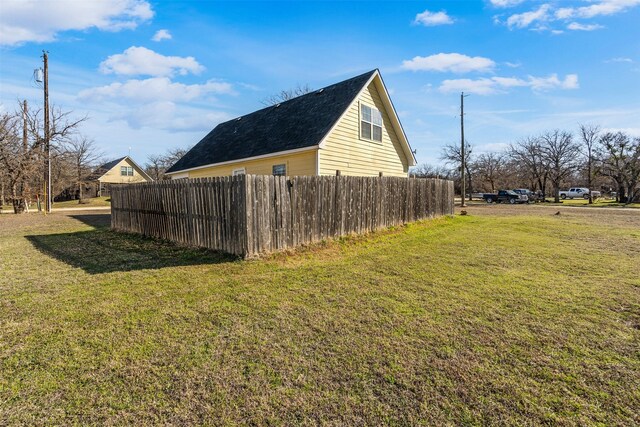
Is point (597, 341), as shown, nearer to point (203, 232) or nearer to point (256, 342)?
point (256, 342)

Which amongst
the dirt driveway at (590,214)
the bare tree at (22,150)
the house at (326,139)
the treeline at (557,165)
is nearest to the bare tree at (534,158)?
the treeline at (557,165)

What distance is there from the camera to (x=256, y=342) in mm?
3230

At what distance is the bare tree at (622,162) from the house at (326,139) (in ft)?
102

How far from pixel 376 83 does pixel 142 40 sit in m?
9.98

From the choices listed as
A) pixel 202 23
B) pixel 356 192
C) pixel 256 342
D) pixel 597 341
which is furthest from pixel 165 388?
pixel 202 23

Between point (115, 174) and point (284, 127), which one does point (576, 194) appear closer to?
point (284, 127)

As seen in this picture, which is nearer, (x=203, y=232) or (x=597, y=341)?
(x=597, y=341)

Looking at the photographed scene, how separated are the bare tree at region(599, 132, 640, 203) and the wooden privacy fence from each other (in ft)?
115

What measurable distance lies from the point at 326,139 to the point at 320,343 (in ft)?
30.0

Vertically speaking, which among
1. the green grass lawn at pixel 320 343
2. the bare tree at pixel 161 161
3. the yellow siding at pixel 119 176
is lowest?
the green grass lawn at pixel 320 343

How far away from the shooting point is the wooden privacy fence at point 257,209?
6805mm

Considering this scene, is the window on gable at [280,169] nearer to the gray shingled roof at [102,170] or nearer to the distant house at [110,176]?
the gray shingled roof at [102,170]

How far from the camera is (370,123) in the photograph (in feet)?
45.0

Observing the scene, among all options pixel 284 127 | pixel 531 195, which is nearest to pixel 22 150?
pixel 284 127
